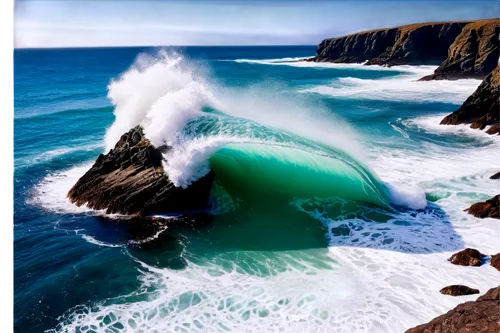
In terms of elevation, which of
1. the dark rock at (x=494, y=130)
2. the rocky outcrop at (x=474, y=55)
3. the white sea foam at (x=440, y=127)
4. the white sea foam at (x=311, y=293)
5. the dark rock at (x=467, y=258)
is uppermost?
the rocky outcrop at (x=474, y=55)

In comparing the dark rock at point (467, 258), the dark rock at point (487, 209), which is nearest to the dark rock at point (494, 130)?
the dark rock at point (487, 209)

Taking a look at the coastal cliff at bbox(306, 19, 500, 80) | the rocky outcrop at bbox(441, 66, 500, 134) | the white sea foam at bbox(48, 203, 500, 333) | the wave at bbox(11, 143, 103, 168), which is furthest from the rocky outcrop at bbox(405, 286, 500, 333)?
the coastal cliff at bbox(306, 19, 500, 80)

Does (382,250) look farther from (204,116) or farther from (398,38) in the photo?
(398,38)

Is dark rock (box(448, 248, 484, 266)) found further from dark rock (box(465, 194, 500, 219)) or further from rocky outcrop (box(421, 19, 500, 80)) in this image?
rocky outcrop (box(421, 19, 500, 80))

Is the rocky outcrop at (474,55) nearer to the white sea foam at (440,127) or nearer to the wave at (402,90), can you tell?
the wave at (402,90)

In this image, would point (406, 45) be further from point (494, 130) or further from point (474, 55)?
point (494, 130)

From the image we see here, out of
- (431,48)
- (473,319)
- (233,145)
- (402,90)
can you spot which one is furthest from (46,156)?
(431,48)
